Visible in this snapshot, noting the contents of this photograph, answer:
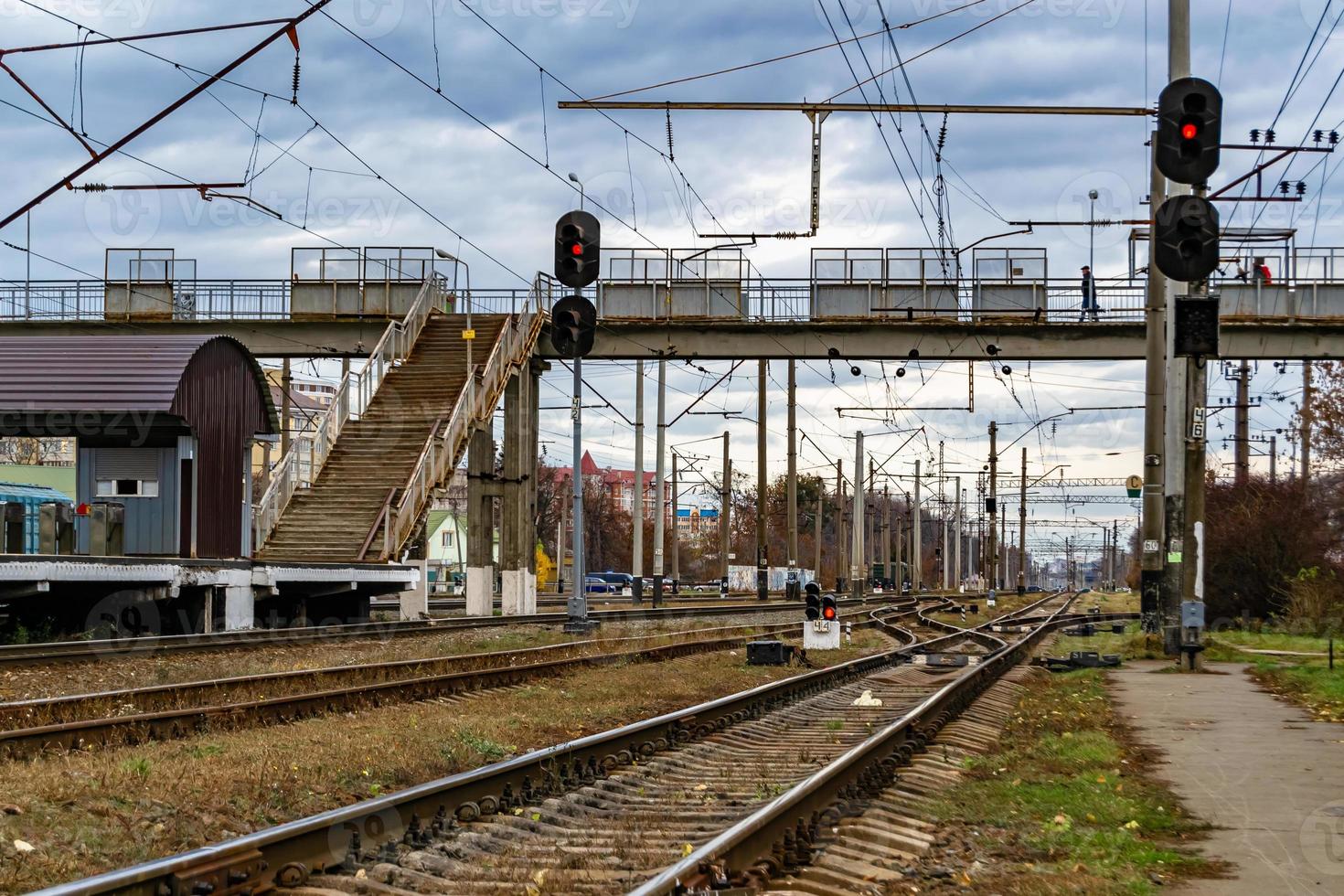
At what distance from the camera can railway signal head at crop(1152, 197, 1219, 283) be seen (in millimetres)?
14844

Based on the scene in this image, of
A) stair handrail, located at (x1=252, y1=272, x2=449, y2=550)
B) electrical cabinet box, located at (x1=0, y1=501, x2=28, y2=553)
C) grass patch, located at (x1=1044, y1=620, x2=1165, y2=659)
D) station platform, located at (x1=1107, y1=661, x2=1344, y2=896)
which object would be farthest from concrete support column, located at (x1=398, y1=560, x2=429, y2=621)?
station platform, located at (x1=1107, y1=661, x2=1344, y2=896)

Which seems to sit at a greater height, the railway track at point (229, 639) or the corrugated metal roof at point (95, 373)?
the corrugated metal roof at point (95, 373)

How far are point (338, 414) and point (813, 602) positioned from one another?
53.2 ft

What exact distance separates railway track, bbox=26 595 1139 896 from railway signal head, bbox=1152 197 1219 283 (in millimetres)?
5286

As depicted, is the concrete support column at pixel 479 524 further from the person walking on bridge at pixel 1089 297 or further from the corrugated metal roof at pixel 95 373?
the person walking on bridge at pixel 1089 297

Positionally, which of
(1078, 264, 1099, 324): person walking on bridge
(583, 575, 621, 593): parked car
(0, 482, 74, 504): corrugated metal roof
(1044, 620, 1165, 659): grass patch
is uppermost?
(1078, 264, 1099, 324): person walking on bridge

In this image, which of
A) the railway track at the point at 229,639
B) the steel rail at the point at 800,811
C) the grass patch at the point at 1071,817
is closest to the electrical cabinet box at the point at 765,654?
the railway track at the point at 229,639

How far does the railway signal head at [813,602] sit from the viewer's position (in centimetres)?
2412

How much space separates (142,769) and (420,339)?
31791 millimetres

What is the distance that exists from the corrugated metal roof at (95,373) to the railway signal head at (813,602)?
11.7 metres

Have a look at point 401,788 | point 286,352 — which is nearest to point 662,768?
point 401,788

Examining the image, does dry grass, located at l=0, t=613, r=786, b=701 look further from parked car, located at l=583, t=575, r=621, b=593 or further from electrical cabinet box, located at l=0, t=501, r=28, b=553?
parked car, located at l=583, t=575, r=621, b=593

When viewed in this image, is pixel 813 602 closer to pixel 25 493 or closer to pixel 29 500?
pixel 29 500

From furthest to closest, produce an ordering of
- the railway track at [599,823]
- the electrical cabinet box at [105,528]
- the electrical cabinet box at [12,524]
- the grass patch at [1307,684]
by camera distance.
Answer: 1. the electrical cabinet box at [105,528]
2. the electrical cabinet box at [12,524]
3. the grass patch at [1307,684]
4. the railway track at [599,823]
